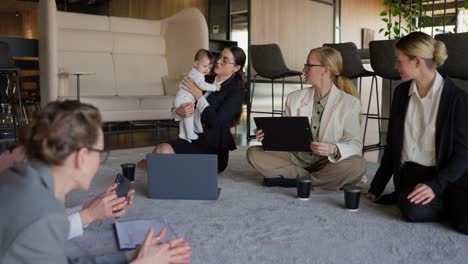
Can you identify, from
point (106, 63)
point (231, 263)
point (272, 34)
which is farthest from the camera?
point (272, 34)

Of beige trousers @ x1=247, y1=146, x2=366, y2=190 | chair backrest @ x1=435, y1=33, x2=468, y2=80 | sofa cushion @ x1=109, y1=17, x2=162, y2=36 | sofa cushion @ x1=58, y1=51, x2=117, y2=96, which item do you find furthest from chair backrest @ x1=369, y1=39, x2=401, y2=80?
sofa cushion @ x1=58, y1=51, x2=117, y2=96

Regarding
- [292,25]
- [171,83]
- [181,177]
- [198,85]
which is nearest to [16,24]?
[171,83]

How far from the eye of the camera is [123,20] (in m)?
5.31

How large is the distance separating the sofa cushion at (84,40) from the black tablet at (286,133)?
2.94 metres

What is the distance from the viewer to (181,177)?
255 centimetres

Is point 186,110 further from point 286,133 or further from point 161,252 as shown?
point 161,252

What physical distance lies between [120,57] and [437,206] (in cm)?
399

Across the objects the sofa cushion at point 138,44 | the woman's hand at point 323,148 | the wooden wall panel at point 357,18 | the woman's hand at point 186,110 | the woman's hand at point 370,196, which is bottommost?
the woman's hand at point 370,196

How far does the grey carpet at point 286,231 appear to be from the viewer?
1751mm

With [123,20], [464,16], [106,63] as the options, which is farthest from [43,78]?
[464,16]

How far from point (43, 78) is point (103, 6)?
3.62 metres

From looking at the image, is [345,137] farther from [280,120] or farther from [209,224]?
[209,224]

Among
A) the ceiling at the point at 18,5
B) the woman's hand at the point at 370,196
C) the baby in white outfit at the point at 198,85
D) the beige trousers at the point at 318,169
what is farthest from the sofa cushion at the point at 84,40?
the ceiling at the point at 18,5

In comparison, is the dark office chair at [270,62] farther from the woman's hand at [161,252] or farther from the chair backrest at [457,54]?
the woman's hand at [161,252]
